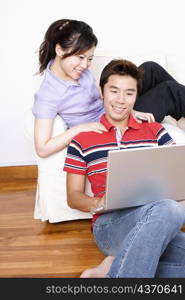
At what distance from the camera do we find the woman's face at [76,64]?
2.18m

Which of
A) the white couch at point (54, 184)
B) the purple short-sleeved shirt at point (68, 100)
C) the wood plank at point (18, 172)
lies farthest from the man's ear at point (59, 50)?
the wood plank at point (18, 172)

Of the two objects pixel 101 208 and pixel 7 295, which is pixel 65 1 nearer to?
pixel 101 208

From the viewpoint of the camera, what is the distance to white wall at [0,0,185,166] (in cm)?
310

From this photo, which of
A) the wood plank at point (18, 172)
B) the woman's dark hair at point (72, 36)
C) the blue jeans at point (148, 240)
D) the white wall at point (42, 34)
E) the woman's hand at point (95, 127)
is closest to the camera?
the blue jeans at point (148, 240)

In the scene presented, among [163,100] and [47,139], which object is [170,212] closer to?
[47,139]

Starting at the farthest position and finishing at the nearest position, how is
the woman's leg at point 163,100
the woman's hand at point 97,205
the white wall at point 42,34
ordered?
1. the white wall at point 42,34
2. the woman's leg at point 163,100
3. the woman's hand at point 97,205

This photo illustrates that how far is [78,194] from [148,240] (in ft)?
1.50

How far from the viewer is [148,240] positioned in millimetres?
1541

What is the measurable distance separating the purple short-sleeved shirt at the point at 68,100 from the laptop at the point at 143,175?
2.20ft

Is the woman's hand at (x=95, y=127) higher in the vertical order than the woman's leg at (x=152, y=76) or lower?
lower

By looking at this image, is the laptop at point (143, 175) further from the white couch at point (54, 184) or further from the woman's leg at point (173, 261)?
the white couch at point (54, 184)

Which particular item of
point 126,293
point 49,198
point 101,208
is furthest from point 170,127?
point 126,293

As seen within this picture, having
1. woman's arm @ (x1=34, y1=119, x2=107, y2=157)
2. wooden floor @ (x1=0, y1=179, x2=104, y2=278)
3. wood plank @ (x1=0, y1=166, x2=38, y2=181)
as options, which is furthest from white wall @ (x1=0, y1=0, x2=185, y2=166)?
woman's arm @ (x1=34, y1=119, x2=107, y2=157)

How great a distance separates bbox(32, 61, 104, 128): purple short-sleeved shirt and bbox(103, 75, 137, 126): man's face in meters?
0.35
